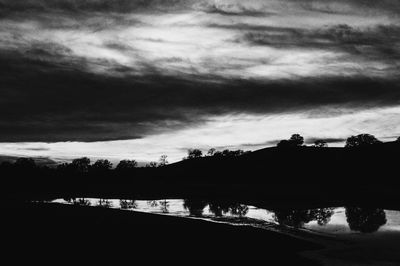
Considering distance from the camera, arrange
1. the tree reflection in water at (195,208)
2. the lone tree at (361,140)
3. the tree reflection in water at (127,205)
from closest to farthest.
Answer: the tree reflection in water at (195,208), the tree reflection in water at (127,205), the lone tree at (361,140)

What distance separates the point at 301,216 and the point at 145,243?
19732 millimetres

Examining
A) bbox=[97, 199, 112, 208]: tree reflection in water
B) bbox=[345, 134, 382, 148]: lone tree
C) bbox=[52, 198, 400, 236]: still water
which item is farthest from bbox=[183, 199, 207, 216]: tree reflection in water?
bbox=[345, 134, 382, 148]: lone tree

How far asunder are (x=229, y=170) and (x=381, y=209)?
424 feet

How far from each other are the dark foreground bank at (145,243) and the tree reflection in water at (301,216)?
6247mm

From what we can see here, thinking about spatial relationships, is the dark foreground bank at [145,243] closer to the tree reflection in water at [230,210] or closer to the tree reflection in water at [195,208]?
the tree reflection in water at [195,208]

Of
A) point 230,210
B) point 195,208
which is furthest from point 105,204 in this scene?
point 230,210

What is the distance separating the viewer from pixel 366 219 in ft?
108

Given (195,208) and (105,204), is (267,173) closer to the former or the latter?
(105,204)

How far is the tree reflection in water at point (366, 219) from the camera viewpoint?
92.6 feet

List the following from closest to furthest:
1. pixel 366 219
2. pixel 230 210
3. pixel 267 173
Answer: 1. pixel 366 219
2. pixel 230 210
3. pixel 267 173

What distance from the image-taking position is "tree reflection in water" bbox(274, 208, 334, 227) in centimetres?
3284

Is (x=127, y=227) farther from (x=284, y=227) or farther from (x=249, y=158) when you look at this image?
(x=249, y=158)

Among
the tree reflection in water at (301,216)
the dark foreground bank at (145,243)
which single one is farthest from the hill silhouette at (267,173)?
the dark foreground bank at (145,243)

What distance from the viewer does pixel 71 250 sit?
19203 mm
